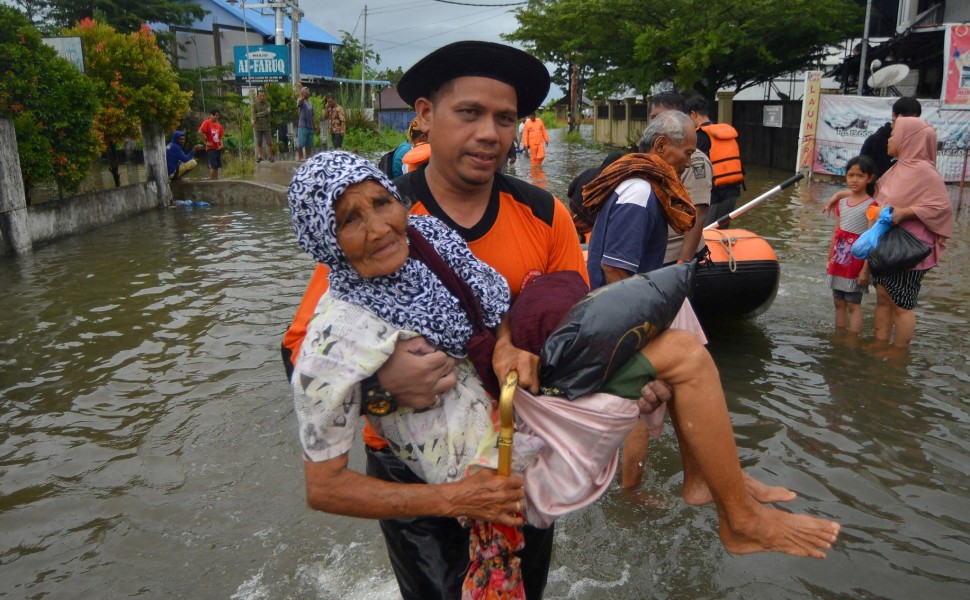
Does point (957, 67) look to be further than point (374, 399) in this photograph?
Yes

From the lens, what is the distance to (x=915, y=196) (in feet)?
18.8

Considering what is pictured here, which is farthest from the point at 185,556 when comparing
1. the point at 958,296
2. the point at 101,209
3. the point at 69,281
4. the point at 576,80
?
the point at 576,80

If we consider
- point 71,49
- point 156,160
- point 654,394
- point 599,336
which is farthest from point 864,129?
point 599,336

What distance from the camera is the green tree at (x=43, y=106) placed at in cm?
986

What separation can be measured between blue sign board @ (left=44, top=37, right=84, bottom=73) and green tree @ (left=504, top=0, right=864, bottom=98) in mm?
15445

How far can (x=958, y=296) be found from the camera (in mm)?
7781

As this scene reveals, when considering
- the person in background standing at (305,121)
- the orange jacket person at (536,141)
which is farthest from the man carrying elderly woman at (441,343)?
the person in background standing at (305,121)

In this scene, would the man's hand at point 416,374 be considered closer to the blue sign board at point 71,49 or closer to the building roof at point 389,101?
the blue sign board at point 71,49

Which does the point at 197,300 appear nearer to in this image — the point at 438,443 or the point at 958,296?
the point at 438,443

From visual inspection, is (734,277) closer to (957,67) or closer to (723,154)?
(723,154)

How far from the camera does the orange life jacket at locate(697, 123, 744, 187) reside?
289 inches

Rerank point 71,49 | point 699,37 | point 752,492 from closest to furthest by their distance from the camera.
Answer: point 752,492
point 71,49
point 699,37

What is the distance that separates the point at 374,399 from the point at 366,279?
0.30 m

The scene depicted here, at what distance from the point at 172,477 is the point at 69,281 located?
557 cm
